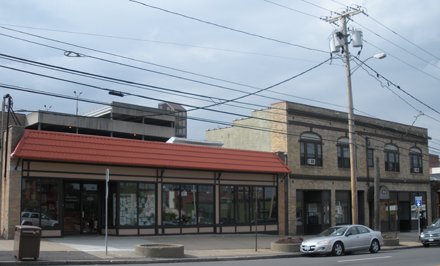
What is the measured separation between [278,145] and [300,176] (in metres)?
2.47

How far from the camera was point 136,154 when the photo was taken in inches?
1057

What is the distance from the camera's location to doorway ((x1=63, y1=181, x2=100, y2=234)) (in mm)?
25938

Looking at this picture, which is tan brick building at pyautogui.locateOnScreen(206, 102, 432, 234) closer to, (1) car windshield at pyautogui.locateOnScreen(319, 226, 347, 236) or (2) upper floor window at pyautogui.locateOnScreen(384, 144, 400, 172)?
(2) upper floor window at pyautogui.locateOnScreen(384, 144, 400, 172)

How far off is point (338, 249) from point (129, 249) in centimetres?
902

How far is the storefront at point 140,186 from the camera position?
78.9 ft

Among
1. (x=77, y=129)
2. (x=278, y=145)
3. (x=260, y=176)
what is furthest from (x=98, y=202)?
(x=77, y=129)

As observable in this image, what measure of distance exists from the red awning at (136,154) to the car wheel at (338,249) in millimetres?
8401

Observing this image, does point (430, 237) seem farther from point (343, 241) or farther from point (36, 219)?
point (36, 219)

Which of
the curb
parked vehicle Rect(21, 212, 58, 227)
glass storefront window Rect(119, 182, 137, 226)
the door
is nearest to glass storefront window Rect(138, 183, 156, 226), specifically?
glass storefront window Rect(119, 182, 137, 226)

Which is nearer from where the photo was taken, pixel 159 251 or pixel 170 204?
pixel 159 251

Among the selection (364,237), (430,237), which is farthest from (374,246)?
(430,237)

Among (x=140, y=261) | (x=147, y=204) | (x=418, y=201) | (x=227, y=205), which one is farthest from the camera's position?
(x=418, y=201)

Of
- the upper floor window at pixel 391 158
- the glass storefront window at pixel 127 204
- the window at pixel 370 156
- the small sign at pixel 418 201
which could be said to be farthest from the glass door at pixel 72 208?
the upper floor window at pixel 391 158

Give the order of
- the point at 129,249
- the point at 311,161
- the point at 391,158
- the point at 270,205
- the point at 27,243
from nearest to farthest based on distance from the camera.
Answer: the point at 27,243, the point at 129,249, the point at 270,205, the point at 311,161, the point at 391,158
